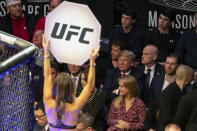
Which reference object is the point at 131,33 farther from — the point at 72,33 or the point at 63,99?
the point at 63,99

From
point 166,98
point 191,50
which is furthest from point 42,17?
point 166,98

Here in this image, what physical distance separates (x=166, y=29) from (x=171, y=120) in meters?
1.96

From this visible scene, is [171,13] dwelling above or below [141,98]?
above

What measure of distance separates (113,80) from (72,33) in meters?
1.53

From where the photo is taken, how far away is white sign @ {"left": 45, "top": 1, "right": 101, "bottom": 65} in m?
5.46

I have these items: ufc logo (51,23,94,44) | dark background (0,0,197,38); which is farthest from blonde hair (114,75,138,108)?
dark background (0,0,197,38)

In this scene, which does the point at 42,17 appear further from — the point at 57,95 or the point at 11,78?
the point at 11,78

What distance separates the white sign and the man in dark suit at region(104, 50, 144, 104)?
1189mm

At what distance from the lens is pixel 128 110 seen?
6180 millimetres

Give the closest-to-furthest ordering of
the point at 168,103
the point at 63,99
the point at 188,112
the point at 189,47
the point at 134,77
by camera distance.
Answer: the point at 63,99 < the point at 188,112 < the point at 168,103 < the point at 134,77 < the point at 189,47

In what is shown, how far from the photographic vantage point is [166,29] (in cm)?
728

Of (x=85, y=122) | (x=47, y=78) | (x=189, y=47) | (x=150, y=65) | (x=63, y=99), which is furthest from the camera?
(x=189, y=47)

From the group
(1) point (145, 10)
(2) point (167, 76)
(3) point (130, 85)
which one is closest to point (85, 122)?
(3) point (130, 85)

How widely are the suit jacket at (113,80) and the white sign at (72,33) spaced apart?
3.82 feet
